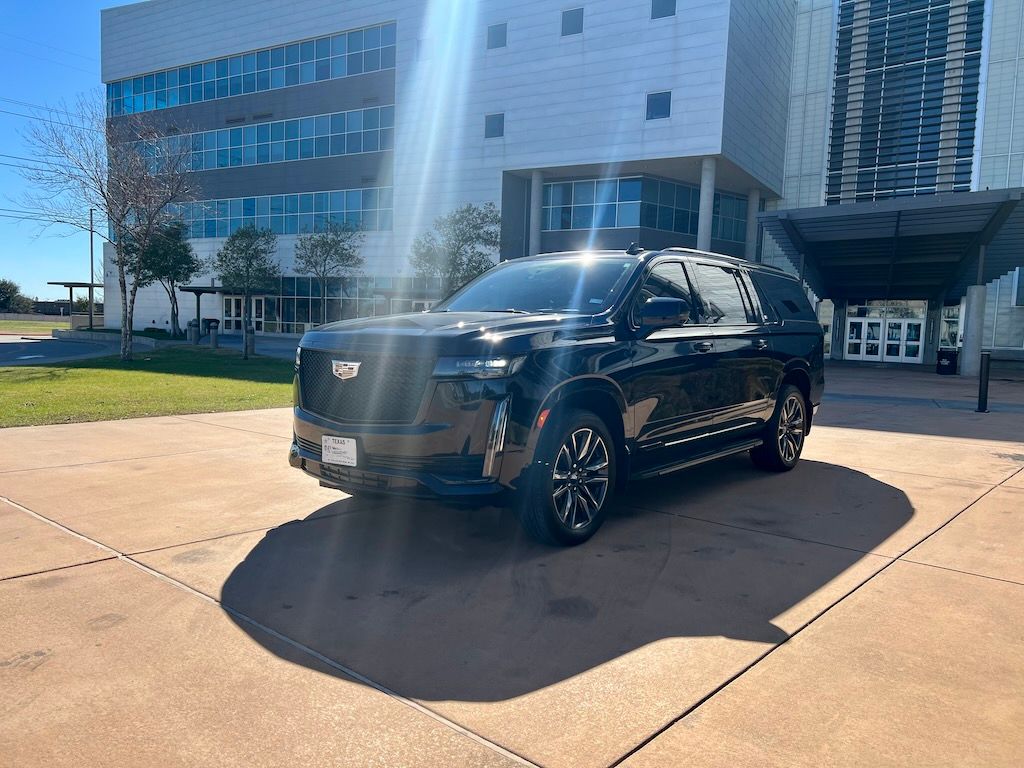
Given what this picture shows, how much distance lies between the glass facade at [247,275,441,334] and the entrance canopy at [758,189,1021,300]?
65.2 ft

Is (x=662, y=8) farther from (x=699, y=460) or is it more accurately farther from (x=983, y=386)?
(x=699, y=460)

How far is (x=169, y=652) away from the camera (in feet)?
11.0

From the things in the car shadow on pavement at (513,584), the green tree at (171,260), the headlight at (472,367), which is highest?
the green tree at (171,260)

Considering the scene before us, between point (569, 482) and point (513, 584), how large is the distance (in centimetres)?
85

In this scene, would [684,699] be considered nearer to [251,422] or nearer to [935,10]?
[251,422]

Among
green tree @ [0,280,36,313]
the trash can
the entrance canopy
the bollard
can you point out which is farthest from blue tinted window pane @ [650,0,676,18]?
green tree @ [0,280,36,313]

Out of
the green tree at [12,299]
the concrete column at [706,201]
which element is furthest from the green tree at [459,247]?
the green tree at [12,299]

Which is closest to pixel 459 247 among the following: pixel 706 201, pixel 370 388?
pixel 706 201

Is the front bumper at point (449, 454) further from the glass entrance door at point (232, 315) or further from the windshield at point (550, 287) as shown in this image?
the glass entrance door at point (232, 315)

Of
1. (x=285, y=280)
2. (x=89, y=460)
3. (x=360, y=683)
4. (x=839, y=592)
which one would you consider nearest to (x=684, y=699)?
(x=360, y=683)

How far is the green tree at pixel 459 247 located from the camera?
36188mm

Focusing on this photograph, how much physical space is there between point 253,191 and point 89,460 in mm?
48446

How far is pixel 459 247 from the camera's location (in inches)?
1430

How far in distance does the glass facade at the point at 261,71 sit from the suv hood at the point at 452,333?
146 feet
